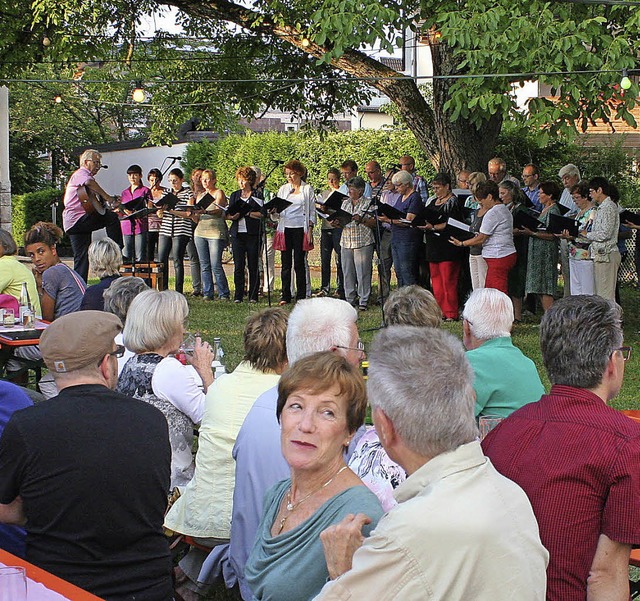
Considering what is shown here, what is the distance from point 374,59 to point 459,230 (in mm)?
4296

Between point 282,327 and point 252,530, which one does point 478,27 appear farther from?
point 252,530

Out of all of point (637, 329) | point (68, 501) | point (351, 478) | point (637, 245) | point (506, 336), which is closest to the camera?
point (351, 478)

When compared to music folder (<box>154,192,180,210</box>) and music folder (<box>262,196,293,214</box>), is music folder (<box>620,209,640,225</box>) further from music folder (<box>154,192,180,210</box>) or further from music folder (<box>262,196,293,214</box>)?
music folder (<box>154,192,180,210</box>)

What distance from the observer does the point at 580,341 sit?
3139 mm

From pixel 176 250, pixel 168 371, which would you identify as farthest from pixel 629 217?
pixel 168 371

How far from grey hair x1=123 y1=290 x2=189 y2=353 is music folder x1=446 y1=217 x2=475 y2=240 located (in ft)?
23.3

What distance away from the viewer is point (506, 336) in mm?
4605

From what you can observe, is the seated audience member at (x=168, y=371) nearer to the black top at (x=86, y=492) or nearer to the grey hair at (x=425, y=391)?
the black top at (x=86, y=492)

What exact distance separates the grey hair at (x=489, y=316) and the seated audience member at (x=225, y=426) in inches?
36.0

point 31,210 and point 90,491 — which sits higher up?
point 90,491

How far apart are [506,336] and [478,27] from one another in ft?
21.6

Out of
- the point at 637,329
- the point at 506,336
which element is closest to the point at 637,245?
the point at 637,329

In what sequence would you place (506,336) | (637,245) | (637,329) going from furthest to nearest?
(637,245), (637,329), (506,336)

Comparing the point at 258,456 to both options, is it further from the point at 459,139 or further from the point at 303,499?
the point at 459,139
